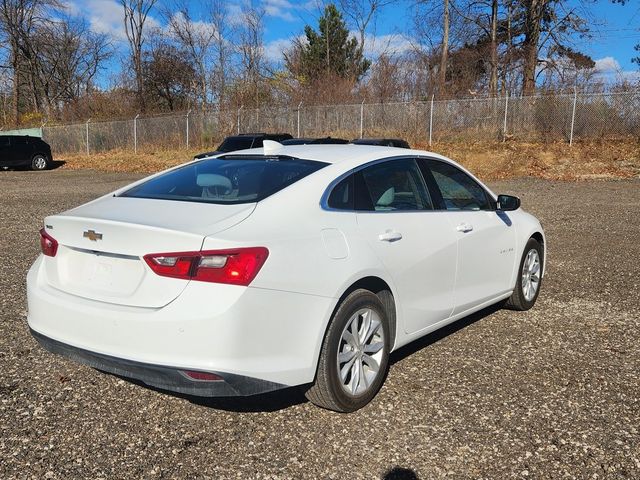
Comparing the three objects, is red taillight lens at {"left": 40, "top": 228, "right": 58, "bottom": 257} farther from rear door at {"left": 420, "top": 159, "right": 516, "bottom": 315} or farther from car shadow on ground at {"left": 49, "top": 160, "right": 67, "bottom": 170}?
car shadow on ground at {"left": 49, "top": 160, "right": 67, "bottom": 170}

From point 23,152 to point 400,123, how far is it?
56.5ft

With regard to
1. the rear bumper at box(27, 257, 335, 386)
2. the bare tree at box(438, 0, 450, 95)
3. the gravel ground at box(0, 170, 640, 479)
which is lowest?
the gravel ground at box(0, 170, 640, 479)

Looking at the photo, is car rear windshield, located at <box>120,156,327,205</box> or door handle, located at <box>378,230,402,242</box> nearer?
car rear windshield, located at <box>120,156,327,205</box>

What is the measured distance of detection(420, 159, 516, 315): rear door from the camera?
4332 mm

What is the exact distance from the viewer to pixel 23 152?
87.2ft

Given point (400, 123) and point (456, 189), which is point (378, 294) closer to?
point (456, 189)

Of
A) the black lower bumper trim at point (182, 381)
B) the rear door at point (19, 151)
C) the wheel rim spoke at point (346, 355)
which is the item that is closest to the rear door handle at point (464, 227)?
the wheel rim spoke at point (346, 355)

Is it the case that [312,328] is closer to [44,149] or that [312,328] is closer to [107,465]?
[107,465]

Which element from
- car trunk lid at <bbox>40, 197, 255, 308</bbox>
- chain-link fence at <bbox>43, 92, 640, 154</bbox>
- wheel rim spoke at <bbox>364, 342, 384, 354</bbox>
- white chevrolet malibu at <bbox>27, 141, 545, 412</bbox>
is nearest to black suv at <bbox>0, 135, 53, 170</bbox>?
chain-link fence at <bbox>43, 92, 640, 154</bbox>

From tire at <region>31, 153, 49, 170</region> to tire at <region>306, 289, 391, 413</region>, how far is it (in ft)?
90.4

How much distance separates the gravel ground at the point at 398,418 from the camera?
2889 millimetres

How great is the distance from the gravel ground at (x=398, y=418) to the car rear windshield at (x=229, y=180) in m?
1.25

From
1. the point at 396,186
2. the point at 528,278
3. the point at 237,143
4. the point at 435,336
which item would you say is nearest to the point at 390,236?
the point at 396,186

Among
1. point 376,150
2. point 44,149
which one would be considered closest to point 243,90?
Answer: point 44,149
